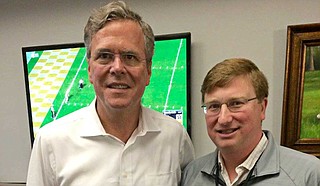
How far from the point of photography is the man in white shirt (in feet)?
4.10

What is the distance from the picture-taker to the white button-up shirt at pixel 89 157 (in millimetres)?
1348

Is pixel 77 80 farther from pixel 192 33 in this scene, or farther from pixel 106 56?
pixel 106 56

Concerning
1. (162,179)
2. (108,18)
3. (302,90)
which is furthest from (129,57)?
(302,90)

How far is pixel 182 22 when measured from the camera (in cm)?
217

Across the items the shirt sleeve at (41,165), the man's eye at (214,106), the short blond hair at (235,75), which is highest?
the short blond hair at (235,75)

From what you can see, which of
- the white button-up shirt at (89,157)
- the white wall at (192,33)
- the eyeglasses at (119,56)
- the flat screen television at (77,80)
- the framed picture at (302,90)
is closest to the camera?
the eyeglasses at (119,56)

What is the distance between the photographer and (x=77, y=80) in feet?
7.69

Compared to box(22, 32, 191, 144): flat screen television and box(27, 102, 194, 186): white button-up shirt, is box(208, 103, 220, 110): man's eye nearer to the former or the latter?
box(27, 102, 194, 186): white button-up shirt

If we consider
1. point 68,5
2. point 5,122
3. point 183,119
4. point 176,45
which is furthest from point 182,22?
point 5,122

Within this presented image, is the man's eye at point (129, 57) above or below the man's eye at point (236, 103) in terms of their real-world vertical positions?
above

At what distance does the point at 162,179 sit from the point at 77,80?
1175 mm

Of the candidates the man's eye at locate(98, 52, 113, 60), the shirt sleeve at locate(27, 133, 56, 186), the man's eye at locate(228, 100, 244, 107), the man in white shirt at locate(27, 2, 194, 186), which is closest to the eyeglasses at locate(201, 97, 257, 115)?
the man's eye at locate(228, 100, 244, 107)

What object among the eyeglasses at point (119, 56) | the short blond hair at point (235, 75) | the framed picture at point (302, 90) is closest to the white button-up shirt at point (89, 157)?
the eyeglasses at point (119, 56)

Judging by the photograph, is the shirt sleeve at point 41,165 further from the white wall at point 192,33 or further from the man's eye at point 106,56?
the white wall at point 192,33
